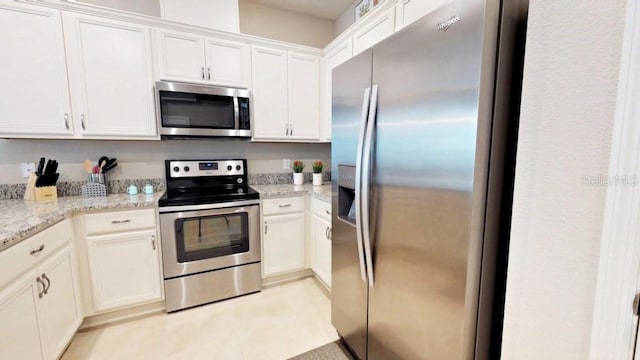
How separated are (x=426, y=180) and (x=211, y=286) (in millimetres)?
1988

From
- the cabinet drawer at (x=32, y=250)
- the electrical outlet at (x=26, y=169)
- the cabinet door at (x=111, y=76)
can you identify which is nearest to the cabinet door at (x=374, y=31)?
the cabinet door at (x=111, y=76)

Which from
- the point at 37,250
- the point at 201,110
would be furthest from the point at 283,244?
the point at 37,250

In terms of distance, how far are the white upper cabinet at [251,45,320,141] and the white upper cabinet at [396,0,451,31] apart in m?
1.15

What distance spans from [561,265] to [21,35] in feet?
10.1

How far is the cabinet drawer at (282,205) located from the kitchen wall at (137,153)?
25.2 inches

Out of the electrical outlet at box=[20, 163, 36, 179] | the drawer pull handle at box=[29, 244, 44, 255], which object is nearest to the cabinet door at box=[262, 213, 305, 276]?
the drawer pull handle at box=[29, 244, 44, 255]

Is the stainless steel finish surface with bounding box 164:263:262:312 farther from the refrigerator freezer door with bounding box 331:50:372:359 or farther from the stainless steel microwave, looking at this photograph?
the stainless steel microwave

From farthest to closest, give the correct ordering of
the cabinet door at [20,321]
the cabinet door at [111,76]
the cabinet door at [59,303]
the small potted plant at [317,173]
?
1. the small potted plant at [317,173]
2. the cabinet door at [111,76]
3. the cabinet door at [59,303]
4. the cabinet door at [20,321]

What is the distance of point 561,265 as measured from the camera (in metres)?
0.66

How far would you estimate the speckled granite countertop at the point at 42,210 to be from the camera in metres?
1.27

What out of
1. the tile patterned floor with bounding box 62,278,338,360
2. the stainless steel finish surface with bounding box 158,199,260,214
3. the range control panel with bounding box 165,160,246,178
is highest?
the range control panel with bounding box 165,160,246,178

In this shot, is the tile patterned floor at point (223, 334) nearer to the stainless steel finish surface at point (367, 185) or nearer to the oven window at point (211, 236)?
the oven window at point (211, 236)

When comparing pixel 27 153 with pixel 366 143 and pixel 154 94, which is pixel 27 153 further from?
pixel 366 143

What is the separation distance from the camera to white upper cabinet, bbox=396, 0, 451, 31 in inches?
60.2
